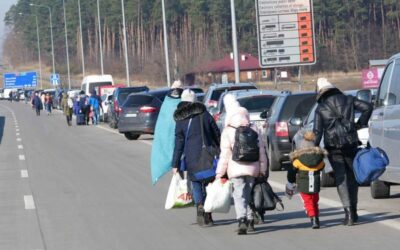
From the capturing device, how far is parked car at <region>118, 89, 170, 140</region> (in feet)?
115

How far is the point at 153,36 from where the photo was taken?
124 m

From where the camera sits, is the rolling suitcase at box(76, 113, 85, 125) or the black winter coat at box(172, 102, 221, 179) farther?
the rolling suitcase at box(76, 113, 85, 125)

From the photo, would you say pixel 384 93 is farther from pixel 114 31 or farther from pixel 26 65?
pixel 26 65

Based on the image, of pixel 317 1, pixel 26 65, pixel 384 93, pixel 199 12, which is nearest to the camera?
pixel 384 93

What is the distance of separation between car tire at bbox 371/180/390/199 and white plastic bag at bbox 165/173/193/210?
2953 millimetres

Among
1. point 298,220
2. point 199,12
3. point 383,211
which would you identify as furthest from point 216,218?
point 199,12

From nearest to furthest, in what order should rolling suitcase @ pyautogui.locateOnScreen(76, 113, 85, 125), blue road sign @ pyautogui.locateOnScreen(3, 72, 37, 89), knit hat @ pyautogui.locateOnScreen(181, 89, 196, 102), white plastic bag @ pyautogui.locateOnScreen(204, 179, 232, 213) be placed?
1. white plastic bag @ pyautogui.locateOnScreen(204, 179, 232, 213)
2. knit hat @ pyautogui.locateOnScreen(181, 89, 196, 102)
3. rolling suitcase @ pyautogui.locateOnScreen(76, 113, 85, 125)
4. blue road sign @ pyautogui.locateOnScreen(3, 72, 37, 89)

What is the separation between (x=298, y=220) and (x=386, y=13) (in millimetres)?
84926

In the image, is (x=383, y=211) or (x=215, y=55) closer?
(x=383, y=211)

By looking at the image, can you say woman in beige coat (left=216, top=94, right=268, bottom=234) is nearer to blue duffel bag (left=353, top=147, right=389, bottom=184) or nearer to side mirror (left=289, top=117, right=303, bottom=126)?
blue duffel bag (left=353, top=147, right=389, bottom=184)

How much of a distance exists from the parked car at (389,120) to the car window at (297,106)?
588 cm

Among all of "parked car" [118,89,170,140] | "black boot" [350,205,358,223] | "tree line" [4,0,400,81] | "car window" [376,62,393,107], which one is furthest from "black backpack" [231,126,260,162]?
"tree line" [4,0,400,81]

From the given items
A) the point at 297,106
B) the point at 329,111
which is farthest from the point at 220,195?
the point at 297,106

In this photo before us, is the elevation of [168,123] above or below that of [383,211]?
above
